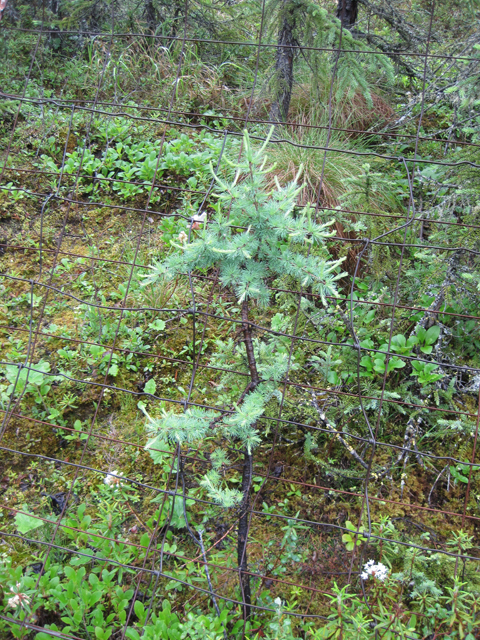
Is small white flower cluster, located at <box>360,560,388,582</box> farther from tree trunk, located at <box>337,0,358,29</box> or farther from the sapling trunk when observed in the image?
tree trunk, located at <box>337,0,358,29</box>

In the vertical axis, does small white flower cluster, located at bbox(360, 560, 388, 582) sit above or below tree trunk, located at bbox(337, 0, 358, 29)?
below

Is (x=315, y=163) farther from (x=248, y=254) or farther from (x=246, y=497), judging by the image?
(x=246, y=497)

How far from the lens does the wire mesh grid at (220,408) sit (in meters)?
1.92

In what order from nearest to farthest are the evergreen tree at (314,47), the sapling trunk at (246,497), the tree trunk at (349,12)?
1. the sapling trunk at (246,497)
2. the evergreen tree at (314,47)
3. the tree trunk at (349,12)

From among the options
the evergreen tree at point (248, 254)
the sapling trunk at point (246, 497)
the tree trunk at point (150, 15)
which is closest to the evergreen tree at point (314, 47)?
the evergreen tree at point (248, 254)

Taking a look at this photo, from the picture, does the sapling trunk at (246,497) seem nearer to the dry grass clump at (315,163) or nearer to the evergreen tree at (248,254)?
the evergreen tree at (248,254)

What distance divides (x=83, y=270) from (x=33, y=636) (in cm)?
214

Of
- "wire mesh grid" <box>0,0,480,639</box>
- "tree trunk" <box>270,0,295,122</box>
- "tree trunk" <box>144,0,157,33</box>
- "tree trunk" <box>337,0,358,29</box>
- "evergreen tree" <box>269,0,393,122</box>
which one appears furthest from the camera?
"tree trunk" <box>144,0,157,33</box>

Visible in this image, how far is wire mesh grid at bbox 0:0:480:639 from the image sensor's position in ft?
6.28

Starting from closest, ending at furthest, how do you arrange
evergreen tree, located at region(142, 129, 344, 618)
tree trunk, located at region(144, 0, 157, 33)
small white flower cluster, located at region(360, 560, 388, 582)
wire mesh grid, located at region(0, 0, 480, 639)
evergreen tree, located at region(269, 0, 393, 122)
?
evergreen tree, located at region(142, 129, 344, 618) < small white flower cluster, located at region(360, 560, 388, 582) < wire mesh grid, located at region(0, 0, 480, 639) < evergreen tree, located at region(269, 0, 393, 122) < tree trunk, located at region(144, 0, 157, 33)

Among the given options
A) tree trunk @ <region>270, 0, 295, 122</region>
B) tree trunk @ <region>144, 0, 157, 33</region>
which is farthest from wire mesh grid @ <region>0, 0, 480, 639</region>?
tree trunk @ <region>144, 0, 157, 33</region>

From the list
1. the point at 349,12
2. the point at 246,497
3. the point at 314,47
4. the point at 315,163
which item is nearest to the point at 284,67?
the point at 314,47

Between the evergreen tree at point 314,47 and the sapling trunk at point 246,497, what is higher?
the evergreen tree at point 314,47

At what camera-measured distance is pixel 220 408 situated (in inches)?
84.5
